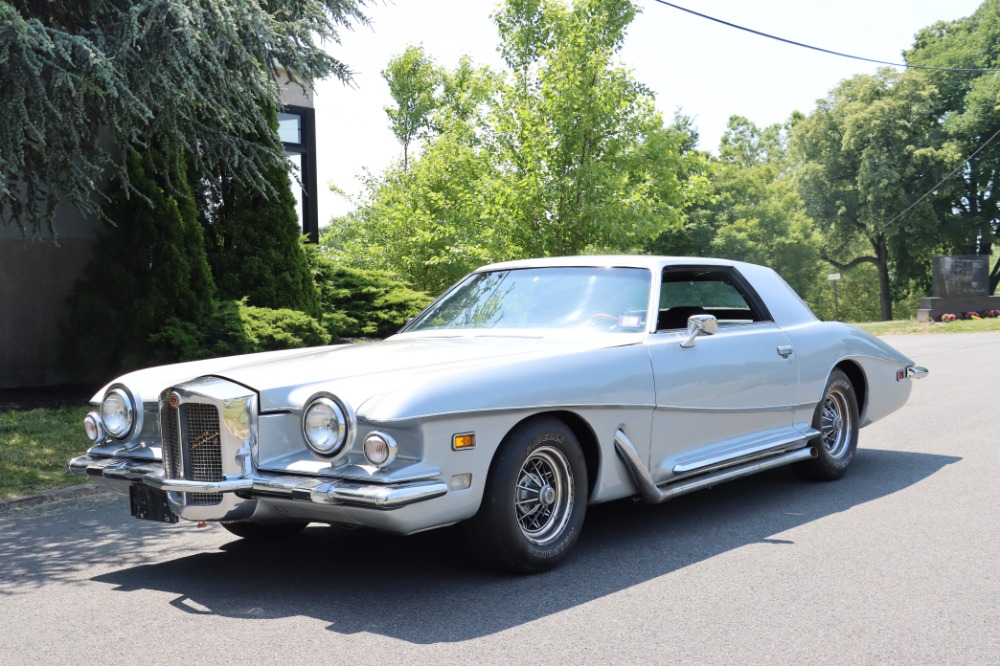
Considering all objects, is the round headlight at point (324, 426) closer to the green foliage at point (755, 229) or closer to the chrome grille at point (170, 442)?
the chrome grille at point (170, 442)

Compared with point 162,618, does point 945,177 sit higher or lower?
higher

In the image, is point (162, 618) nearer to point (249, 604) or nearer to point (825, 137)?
point (249, 604)

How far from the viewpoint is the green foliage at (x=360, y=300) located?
1594cm

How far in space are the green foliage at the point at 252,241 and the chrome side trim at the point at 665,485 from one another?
9189 millimetres

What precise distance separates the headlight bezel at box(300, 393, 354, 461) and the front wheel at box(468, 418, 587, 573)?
68cm

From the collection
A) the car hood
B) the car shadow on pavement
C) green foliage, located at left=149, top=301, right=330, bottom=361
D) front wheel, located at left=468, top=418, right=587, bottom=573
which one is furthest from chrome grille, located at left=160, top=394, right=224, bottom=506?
green foliage, located at left=149, top=301, right=330, bottom=361

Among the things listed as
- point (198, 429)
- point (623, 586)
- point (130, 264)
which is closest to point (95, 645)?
point (198, 429)

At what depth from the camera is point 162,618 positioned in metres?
4.38

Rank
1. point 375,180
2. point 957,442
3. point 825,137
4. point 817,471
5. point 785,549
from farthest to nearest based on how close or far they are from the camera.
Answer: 1. point 825,137
2. point 375,180
3. point 957,442
4. point 817,471
5. point 785,549

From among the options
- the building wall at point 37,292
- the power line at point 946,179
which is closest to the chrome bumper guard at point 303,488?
the building wall at point 37,292

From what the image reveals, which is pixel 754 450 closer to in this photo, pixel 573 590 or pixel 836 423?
pixel 836 423

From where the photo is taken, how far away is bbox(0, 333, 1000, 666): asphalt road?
389 cm

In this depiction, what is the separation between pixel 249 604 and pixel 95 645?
0.68m

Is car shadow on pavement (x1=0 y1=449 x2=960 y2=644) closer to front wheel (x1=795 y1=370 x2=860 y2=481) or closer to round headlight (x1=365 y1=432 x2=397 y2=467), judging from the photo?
front wheel (x1=795 y1=370 x2=860 y2=481)
